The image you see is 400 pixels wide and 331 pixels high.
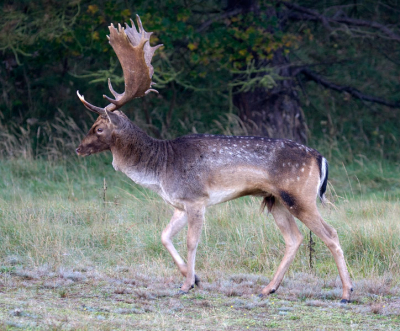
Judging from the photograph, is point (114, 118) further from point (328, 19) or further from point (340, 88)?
point (340, 88)

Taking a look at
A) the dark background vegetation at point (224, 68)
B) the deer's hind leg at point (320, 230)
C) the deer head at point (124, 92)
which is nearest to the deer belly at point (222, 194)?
the deer's hind leg at point (320, 230)

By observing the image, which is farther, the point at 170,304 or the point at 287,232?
the point at 287,232

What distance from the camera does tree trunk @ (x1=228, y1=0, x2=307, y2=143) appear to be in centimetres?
1470

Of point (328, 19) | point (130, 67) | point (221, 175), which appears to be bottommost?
point (328, 19)

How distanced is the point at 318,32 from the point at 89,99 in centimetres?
626

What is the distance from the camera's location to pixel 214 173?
6801mm

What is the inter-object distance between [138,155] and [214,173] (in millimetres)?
919

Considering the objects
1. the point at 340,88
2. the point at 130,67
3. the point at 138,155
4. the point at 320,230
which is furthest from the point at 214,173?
the point at 340,88

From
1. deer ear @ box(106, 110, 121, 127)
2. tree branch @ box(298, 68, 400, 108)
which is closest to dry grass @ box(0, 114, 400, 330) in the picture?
deer ear @ box(106, 110, 121, 127)

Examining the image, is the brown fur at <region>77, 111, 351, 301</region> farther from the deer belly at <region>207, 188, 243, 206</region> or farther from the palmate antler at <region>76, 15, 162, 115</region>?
the palmate antler at <region>76, 15, 162, 115</region>

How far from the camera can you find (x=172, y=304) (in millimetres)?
5977

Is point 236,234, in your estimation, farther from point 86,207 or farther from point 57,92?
point 57,92

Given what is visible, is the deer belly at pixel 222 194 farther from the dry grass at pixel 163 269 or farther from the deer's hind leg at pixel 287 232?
the dry grass at pixel 163 269

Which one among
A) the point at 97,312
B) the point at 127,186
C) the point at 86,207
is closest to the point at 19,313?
the point at 97,312
